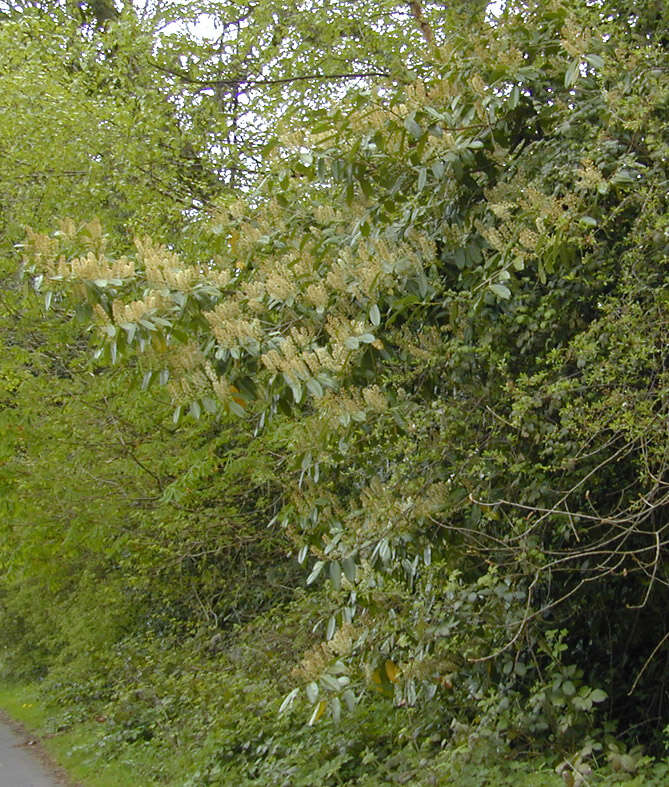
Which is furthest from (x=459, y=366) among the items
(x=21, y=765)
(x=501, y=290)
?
(x=21, y=765)

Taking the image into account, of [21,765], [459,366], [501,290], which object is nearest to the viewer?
[501,290]

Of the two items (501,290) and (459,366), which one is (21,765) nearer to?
(459,366)

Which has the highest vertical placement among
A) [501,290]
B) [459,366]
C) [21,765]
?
[501,290]

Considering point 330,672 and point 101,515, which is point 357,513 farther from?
point 101,515

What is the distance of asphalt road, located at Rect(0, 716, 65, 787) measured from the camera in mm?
10648

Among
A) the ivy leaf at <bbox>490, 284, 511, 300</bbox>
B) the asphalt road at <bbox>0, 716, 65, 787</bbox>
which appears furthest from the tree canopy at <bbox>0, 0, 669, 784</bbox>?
the asphalt road at <bbox>0, 716, 65, 787</bbox>

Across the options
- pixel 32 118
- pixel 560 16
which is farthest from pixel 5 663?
pixel 560 16

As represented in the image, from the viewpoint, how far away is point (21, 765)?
11.7 metres

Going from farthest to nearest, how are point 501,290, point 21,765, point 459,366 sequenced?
point 21,765 → point 459,366 → point 501,290

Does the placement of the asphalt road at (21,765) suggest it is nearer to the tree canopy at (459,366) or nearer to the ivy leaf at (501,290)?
the tree canopy at (459,366)

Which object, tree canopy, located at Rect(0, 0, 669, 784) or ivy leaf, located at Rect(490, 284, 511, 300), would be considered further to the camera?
tree canopy, located at Rect(0, 0, 669, 784)

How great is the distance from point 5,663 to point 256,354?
1622 centimetres

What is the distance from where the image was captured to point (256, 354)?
5797mm

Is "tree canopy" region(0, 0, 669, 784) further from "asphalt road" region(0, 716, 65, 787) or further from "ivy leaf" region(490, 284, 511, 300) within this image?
"asphalt road" region(0, 716, 65, 787)
